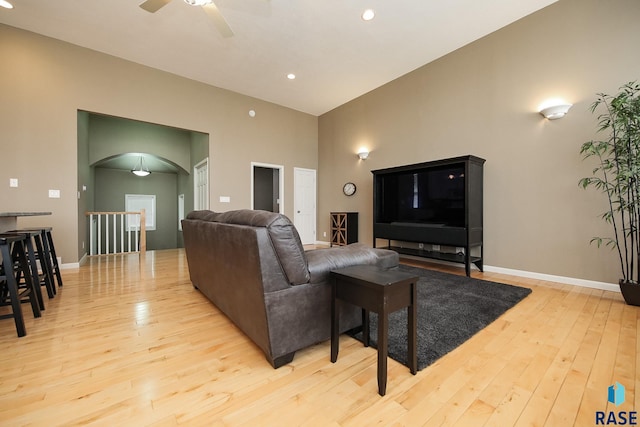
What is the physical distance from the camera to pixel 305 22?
345 centimetres

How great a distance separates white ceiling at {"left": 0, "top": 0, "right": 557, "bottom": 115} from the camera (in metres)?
3.19

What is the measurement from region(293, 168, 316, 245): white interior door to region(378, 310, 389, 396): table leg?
17.4 ft

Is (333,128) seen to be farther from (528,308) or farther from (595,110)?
(528,308)

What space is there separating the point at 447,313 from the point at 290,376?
59.4 inches

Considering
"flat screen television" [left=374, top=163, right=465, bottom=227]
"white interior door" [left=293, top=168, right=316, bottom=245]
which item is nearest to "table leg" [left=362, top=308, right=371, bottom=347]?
"flat screen television" [left=374, top=163, right=465, bottom=227]

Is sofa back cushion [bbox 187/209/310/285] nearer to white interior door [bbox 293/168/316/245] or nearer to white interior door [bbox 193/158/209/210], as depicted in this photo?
white interior door [bbox 193/158/209/210]

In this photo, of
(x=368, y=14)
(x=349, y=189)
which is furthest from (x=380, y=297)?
(x=349, y=189)

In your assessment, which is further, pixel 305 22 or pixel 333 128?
pixel 333 128

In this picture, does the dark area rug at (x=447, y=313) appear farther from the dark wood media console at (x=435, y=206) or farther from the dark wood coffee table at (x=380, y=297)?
the dark wood media console at (x=435, y=206)

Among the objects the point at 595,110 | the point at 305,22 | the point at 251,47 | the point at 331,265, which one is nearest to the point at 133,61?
the point at 251,47

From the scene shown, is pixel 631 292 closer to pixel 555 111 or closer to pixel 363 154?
pixel 555 111

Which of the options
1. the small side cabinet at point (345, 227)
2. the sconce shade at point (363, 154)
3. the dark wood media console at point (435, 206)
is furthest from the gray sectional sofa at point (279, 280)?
the sconce shade at point (363, 154)

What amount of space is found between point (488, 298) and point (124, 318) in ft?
11.2

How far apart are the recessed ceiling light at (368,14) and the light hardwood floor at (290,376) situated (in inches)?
146
